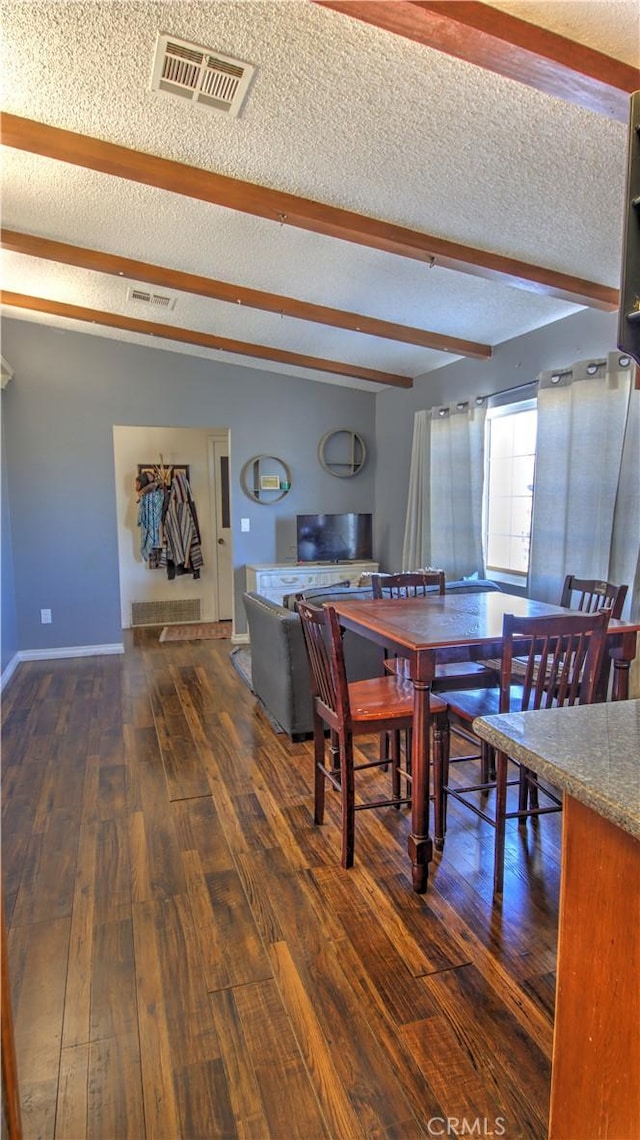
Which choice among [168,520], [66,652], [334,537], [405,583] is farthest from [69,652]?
[405,583]

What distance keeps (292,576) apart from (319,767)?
10.8ft

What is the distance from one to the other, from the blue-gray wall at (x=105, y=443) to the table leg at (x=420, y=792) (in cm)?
313

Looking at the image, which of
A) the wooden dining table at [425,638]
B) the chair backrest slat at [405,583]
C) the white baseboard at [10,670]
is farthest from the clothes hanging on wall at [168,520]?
the wooden dining table at [425,638]

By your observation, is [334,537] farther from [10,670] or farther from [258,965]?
[258,965]

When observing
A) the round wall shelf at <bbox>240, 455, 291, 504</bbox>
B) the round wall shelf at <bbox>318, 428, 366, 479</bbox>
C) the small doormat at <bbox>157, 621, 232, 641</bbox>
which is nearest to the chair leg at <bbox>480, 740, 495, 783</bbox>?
the small doormat at <bbox>157, 621, 232, 641</bbox>

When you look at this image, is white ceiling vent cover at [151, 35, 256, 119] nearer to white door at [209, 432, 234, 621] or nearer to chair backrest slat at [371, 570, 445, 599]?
chair backrest slat at [371, 570, 445, 599]

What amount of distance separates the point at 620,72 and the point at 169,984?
113 inches

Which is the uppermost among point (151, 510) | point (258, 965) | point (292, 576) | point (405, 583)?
point (151, 510)

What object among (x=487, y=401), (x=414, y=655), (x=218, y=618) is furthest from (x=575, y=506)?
(x=218, y=618)

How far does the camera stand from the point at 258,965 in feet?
5.70

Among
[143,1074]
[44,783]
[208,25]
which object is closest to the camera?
[143,1074]

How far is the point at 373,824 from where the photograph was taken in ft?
8.18

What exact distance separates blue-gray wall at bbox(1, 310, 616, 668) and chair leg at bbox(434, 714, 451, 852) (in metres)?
3.03

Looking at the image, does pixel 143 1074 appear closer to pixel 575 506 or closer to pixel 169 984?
pixel 169 984
